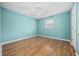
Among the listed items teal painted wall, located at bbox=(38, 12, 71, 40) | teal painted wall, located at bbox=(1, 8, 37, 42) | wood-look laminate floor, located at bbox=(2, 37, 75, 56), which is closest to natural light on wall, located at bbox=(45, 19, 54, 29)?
teal painted wall, located at bbox=(38, 12, 71, 40)

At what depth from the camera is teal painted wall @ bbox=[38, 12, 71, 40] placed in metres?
1.59

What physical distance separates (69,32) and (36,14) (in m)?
0.85

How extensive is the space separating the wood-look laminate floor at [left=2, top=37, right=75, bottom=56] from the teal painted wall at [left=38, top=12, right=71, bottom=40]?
0.59 ft

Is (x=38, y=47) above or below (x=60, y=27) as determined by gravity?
below

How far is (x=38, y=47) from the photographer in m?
1.95

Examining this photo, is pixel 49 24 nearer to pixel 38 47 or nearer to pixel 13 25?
pixel 38 47

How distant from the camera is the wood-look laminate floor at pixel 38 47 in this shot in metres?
1.65

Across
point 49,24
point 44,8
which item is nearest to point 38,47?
point 49,24

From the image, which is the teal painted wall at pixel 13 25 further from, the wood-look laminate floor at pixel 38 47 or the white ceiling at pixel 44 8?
the white ceiling at pixel 44 8

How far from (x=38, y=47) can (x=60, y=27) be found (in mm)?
819

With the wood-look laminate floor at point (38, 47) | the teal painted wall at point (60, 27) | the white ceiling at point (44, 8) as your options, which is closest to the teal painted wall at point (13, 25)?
the wood-look laminate floor at point (38, 47)

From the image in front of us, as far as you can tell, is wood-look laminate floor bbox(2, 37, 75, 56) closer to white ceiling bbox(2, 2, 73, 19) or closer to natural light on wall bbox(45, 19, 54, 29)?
natural light on wall bbox(45, 19, 54, 29)

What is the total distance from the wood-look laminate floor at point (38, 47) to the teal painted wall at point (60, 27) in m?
0.18

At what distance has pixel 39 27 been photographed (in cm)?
169
